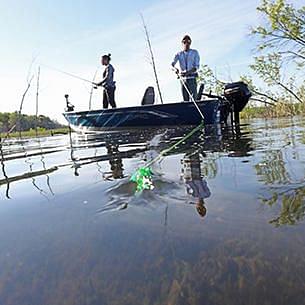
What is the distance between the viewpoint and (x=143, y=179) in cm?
268

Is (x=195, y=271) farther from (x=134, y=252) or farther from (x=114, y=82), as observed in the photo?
(x=114, y=82)

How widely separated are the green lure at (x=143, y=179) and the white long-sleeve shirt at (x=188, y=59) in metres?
6.70

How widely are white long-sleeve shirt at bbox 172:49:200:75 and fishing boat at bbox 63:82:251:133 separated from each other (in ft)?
2.37

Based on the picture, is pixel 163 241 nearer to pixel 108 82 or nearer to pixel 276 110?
pixel 108 82

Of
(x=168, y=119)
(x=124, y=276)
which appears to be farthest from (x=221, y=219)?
(x=168, y=119)

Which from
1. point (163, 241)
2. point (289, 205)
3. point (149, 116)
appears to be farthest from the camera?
point (149, 116)

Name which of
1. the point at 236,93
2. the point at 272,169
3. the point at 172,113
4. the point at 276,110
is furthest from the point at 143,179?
the point at 276,110

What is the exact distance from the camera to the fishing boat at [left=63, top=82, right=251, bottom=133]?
9.09 meters

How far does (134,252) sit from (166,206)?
0.57 metres

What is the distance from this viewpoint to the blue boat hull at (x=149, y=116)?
909cm

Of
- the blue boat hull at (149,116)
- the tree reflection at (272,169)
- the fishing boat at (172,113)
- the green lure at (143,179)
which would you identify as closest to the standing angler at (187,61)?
the fishing boat at (172,113)

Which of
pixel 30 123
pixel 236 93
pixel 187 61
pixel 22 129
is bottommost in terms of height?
pixel 22 129

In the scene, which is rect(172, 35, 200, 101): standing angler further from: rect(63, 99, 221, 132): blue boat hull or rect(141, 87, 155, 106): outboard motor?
rect(141, 87, 155, 106): outboard motor

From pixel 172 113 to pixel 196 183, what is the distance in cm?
723
